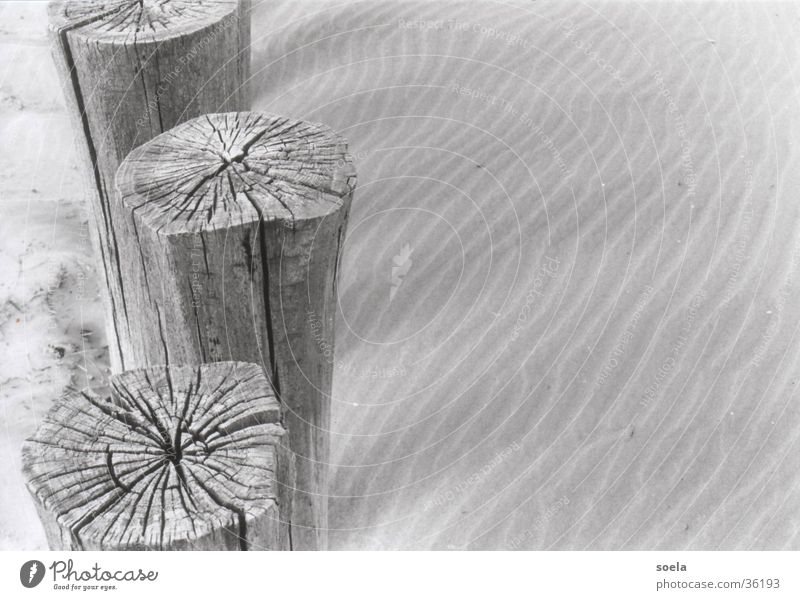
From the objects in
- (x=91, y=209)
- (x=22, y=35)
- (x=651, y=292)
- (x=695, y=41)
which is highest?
(x=22, y=35)

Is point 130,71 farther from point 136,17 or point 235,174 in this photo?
point 235,174

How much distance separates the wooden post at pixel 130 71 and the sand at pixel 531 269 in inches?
48.2

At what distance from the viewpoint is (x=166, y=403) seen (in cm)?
167

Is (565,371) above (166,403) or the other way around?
the other way around

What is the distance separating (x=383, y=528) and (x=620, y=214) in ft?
6.52

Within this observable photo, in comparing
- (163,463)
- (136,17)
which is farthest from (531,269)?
(163,463)

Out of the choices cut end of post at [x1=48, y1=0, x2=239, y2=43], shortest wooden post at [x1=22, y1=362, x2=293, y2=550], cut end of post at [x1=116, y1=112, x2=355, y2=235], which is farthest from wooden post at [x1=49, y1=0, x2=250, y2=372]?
shortest wooden post at [x1=22, y1=362, x2=293, y2=550]

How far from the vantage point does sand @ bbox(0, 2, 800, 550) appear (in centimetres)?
314

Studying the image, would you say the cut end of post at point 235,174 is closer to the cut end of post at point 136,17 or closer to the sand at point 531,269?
the cut end of post at point 136,17

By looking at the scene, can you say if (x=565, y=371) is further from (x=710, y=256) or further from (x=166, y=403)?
(x=166, y=403)

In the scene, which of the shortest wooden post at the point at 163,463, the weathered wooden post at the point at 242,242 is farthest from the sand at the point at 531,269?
the shortest wooden post at the point at 163,463

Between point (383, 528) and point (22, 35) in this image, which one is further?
point (22, 35)

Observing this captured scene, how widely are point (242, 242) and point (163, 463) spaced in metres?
0.56
